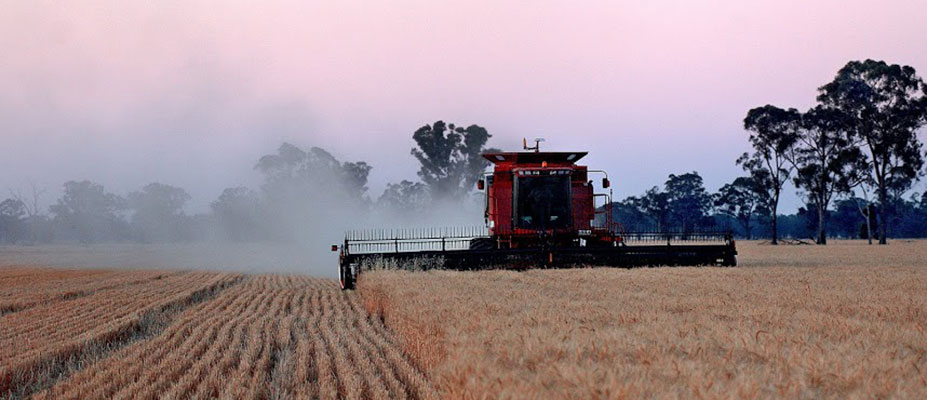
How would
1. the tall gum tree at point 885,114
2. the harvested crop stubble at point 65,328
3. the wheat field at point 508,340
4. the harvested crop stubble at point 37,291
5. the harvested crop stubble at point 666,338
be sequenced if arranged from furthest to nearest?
the tall gum tree at point 885,114 → the harvested crop stubble at point 37,291 → the harvested crop stubble at point 65,328 → the wheat field at point 508,340 → the harvested crop stubble at point 666,338

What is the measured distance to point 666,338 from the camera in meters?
5.05

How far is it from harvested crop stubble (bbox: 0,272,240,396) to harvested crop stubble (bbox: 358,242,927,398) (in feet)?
12.4

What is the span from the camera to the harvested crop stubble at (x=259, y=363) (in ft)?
20.7

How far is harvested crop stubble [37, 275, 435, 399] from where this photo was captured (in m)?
6.32

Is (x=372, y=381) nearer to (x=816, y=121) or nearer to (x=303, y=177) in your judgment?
(x=816, y=121)

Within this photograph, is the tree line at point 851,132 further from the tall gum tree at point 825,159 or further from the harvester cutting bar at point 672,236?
the harvester cutting bar at point 672,236

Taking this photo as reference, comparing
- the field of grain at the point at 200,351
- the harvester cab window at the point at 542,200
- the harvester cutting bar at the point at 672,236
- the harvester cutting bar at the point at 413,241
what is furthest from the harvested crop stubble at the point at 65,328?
the harvester cutting bar at the point at 672,236

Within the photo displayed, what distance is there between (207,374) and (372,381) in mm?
1844

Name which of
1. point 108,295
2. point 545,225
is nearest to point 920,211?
point 545,225

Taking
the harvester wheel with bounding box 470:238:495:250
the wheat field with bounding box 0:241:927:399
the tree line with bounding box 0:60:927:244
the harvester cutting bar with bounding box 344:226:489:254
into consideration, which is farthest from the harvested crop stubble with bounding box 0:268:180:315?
the tree line with bounding box 0:60:927:244

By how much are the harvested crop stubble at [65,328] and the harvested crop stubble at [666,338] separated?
3785 millimetres

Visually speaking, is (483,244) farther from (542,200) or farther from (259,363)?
(259,363)

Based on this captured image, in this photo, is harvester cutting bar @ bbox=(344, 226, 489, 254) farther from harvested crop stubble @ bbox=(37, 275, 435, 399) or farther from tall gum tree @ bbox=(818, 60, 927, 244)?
tall gum tree @ bbox=(818, 60, 927, 244)

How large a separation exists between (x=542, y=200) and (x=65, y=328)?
1005 cm
